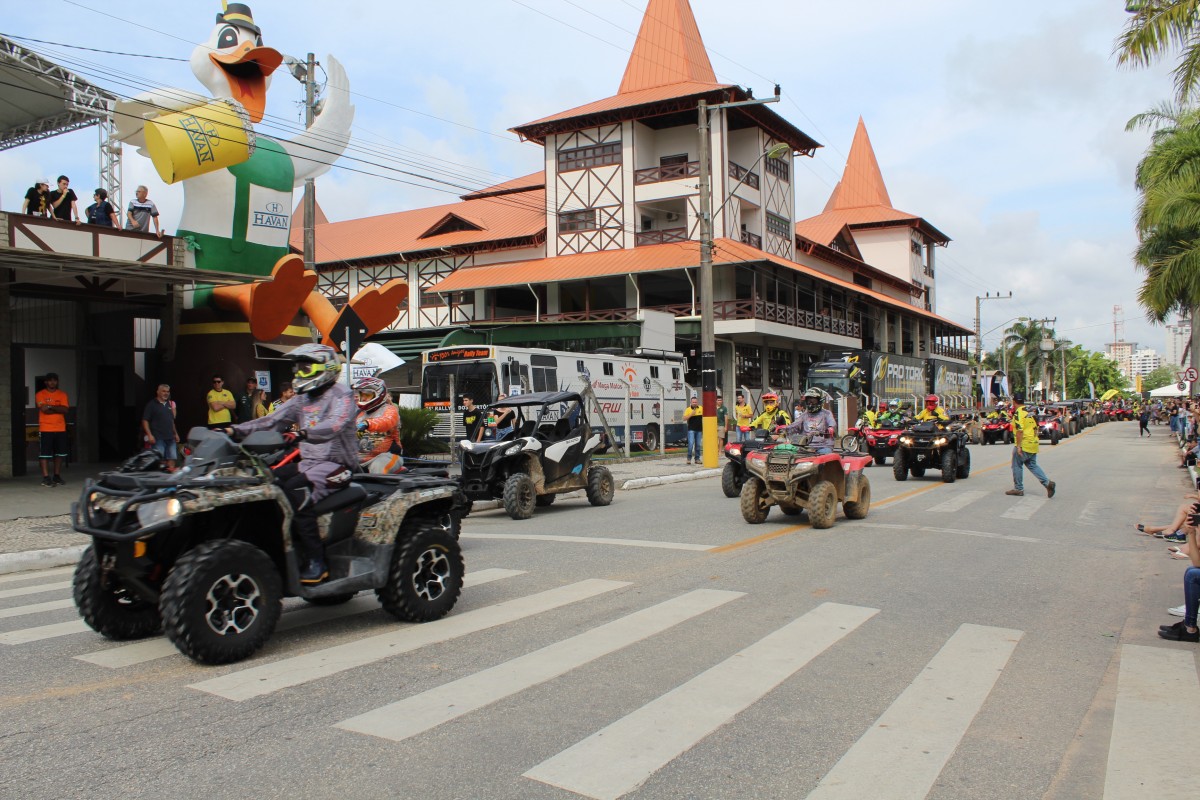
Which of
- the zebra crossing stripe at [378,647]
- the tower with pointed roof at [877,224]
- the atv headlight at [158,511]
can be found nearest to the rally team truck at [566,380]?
the zebra crossing stripe at [378,647]

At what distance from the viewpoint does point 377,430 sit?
11.0 m

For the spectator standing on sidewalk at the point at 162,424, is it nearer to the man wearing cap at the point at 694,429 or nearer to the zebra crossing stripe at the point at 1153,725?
the man wearing cap at the point at 694,429

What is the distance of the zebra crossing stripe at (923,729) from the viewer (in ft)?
13.1

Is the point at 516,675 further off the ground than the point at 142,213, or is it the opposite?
the point at 142,213

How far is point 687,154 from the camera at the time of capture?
40.7 metres

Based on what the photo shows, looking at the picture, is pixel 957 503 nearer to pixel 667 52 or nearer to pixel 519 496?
pixel 519 496

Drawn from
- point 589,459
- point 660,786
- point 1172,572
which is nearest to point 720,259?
point 589,459

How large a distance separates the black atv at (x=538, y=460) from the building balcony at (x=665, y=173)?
26492 mm

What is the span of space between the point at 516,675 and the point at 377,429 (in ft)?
19.7

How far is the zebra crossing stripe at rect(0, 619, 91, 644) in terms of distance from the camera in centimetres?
644

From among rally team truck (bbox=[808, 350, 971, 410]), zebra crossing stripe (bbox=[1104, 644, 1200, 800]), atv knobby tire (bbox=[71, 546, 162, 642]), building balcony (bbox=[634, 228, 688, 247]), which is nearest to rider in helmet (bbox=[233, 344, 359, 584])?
atv knobby tire (bbox=[71, 546, 162, 642])

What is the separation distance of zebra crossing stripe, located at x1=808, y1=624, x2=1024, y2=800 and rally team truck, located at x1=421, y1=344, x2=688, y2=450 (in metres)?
15.9

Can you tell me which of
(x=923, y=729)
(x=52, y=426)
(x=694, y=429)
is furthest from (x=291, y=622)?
(x=694, y=429)

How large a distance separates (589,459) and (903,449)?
792 cm
